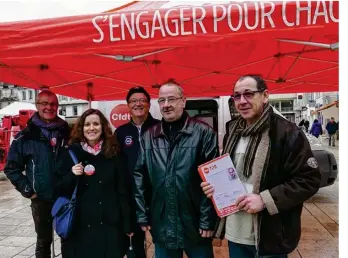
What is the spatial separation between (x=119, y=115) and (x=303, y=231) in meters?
4.90

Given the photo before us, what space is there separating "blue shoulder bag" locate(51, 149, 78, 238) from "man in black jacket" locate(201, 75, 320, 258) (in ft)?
4.08

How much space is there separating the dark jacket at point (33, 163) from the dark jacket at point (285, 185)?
7.28 ft

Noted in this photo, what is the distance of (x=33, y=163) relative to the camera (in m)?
3.52

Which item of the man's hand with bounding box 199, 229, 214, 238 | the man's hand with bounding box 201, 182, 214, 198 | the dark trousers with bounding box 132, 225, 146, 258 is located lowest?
the dark trousers with bounding box 132, 225, 146, 258

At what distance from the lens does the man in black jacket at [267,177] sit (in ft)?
7.25

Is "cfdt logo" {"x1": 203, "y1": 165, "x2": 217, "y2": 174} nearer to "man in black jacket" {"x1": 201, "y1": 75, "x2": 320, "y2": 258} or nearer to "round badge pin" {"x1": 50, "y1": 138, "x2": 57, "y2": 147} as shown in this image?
"man in black jacket" {"x1": 201, "y1": 75, "x2": 320, "y2": 258}

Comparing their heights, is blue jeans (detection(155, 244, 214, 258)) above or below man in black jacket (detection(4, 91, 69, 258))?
below

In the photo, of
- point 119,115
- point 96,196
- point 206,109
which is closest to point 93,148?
point 96,196

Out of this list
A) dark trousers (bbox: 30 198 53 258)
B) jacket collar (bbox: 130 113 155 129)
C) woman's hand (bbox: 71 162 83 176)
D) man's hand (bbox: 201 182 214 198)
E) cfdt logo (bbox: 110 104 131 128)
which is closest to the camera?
man's hand (bbox: 201 182 214 198)

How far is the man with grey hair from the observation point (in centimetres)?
267

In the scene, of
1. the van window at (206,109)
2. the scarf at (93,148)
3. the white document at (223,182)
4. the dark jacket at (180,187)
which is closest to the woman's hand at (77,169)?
the scarf at (93,148)

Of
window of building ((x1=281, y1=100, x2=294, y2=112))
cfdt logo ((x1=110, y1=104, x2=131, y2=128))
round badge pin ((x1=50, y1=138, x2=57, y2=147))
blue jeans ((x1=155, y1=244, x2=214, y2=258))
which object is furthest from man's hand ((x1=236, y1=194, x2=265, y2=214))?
window of building ((x1=281, y1=100, x2=294, y2=112))

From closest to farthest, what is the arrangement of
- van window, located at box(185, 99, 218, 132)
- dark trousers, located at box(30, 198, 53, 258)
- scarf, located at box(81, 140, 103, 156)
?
scarf, located at box(81, 140, 103, 156) < dark trousers, located at box(30, 198, 53, 258) < van window, located at box(185, 99, 218, 132)

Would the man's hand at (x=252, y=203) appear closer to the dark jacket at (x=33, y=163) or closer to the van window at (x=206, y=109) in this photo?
the dark jacket at (x=33, y=163)
